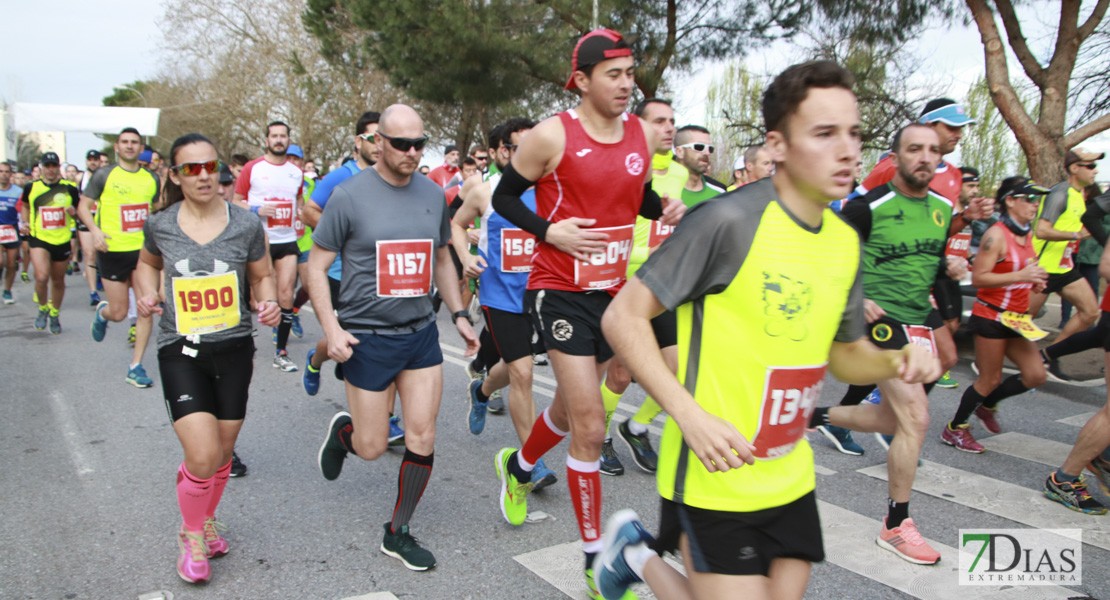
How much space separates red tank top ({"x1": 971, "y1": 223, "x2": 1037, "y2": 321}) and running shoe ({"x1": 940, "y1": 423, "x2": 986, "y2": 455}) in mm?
784

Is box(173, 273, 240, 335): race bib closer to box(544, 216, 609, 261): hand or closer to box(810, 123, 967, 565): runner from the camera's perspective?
box(544, 216, 609, 261): hand

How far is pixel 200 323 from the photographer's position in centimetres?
366

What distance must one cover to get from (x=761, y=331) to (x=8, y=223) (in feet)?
46.0

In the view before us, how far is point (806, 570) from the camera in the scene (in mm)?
2109

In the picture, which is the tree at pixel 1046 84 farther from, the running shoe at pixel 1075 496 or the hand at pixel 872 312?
the hand at pixel 872 312

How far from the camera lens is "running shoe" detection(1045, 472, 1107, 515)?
14.1 ft

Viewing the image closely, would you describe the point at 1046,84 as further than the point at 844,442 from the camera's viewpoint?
Result: Yes

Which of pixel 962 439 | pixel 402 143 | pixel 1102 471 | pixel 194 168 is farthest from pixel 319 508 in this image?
pixel 1102 471

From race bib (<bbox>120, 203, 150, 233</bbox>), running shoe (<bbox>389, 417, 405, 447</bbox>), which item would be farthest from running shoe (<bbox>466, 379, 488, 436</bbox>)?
race bib (<bbox>120, 203, 150, 233</bbox>)

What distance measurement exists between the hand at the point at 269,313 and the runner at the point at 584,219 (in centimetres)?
120

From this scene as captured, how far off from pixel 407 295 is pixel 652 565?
78.5 inches

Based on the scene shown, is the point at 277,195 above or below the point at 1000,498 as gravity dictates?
above

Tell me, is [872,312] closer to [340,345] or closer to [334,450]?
[340,345]

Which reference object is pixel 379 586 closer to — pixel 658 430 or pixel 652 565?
pixel 652 565
